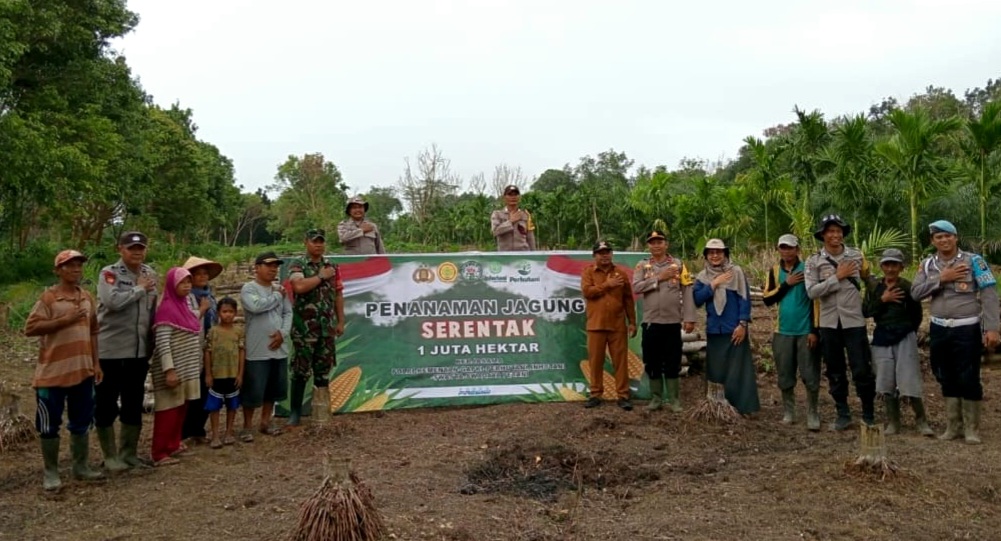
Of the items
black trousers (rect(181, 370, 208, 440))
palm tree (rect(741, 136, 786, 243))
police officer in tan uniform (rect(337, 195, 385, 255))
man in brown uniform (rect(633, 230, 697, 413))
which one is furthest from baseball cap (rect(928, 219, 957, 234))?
palm tree (rect(741, 136, 786, 243))

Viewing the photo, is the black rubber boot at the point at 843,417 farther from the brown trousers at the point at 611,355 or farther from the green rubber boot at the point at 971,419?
the brown trousers at the point at 611,355

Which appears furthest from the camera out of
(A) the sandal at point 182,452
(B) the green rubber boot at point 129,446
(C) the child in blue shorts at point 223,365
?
(C) the child in blue shorts at point 223,365

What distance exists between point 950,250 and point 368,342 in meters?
4.50

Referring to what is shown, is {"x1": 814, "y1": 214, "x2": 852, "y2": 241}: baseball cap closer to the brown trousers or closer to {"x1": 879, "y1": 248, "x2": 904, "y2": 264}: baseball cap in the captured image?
{"x1": 879, "y1": 248, "x2": 904, "y2": 264}: baseball cap

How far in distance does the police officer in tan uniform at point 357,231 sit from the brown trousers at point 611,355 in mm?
2229

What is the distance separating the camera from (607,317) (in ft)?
21.2

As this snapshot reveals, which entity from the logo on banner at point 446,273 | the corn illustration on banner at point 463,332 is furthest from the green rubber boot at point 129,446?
the logo on banner at point 446,273

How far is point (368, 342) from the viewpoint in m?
6.70

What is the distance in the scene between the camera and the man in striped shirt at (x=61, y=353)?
4.55 m

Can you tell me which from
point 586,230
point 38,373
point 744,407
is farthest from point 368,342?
point 586,230

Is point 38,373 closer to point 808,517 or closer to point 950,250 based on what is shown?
point 808,517

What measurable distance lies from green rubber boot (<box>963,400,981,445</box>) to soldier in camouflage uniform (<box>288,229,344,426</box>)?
457cm

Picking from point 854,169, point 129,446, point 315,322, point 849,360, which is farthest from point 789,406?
point 854,169

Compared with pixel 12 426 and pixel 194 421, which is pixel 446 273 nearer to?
pixel 194 421
